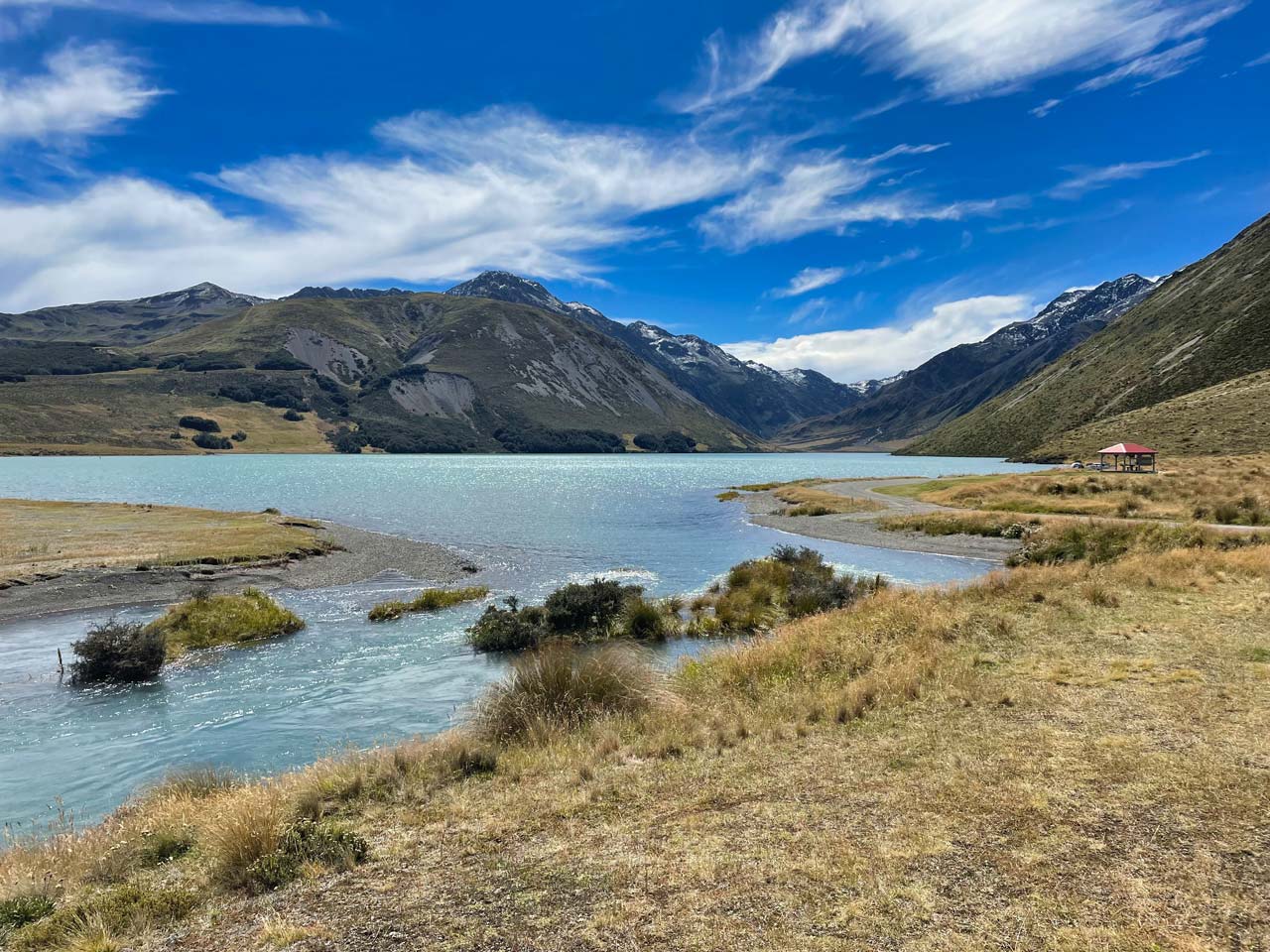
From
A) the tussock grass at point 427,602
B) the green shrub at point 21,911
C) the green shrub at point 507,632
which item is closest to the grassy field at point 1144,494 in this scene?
the green shrub at point 507,632

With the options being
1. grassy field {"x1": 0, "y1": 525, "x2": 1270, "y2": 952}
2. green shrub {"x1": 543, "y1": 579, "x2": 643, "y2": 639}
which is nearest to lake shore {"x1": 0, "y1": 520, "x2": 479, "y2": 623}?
green shrub {"x1": 543, "y1": 579, "x2": 643, "y2": 639}

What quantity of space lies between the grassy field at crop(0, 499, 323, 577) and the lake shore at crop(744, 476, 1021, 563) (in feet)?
107

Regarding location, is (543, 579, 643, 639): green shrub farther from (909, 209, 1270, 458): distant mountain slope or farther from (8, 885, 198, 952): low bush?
(909, 209, 1270, 458): distant mountain slope

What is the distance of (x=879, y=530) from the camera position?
47.6 metres

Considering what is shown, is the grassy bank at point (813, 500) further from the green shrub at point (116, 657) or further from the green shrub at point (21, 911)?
the green shrub at point (21, 911)

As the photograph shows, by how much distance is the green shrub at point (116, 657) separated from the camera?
1852 centimetres

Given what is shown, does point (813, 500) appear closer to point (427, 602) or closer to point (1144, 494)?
point (1144, 494)

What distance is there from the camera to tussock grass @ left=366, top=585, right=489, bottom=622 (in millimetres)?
25359

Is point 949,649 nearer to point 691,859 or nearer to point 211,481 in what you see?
point 691,859

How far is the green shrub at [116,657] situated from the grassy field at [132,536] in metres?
15.3

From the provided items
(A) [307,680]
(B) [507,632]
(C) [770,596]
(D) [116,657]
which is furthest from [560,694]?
(C) [770,596]

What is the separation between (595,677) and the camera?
1241 cm

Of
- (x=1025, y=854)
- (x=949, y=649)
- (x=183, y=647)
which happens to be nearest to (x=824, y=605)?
(x=949, y=649)

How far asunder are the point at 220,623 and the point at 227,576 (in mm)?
10090
